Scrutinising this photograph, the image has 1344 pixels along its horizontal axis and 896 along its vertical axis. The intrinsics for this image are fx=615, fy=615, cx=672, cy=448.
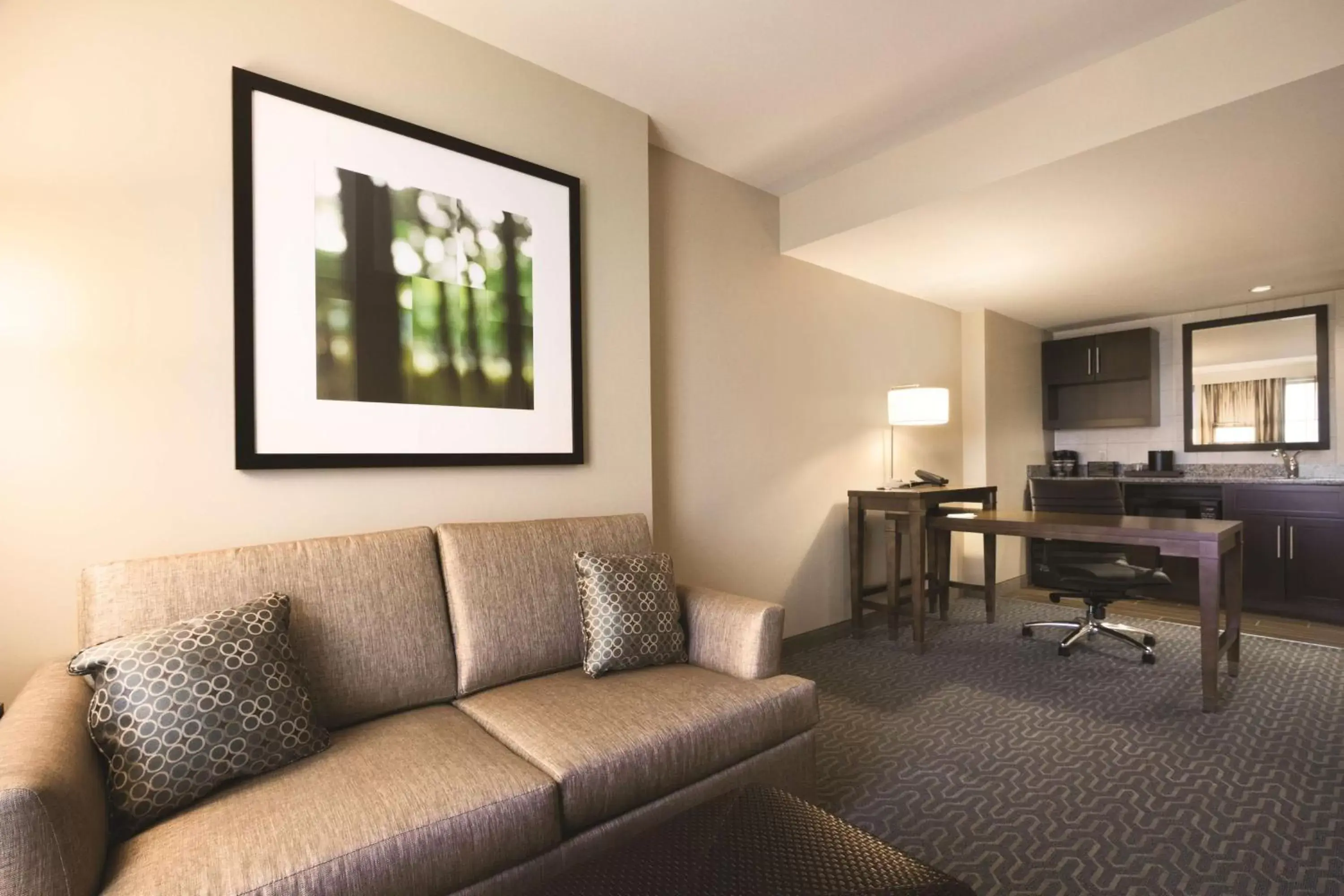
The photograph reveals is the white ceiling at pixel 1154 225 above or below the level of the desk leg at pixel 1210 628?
above

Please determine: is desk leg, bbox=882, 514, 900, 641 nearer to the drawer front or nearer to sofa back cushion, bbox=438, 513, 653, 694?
sofa back cushion, bbox=438, 513, 653, 694

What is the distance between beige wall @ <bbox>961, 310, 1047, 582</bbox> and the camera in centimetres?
479

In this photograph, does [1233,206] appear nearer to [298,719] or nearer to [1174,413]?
[1174,413]

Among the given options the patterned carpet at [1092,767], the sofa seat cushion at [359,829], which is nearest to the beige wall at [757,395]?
the patterned carpet at [1092,767]

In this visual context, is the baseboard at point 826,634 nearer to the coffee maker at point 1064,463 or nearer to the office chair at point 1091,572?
the office chair at point 1091,572

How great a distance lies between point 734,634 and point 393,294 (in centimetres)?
154

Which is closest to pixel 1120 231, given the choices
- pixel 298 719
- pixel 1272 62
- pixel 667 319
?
pixel 1272 62

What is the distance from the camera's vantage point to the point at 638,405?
2.63 metres

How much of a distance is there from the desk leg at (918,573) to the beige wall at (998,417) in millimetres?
1586

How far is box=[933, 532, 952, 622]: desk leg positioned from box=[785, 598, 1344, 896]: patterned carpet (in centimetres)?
68

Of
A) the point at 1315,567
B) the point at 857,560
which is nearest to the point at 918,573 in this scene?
the point at 857,560

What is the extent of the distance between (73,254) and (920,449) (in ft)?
14.8

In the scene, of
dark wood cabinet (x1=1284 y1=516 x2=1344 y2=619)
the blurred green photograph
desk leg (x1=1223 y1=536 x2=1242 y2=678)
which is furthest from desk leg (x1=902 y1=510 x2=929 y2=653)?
dark wood cabinet (x1=1284 y1=516 x2=1344 y2=619)

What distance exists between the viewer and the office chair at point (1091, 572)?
10.7 ft
